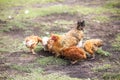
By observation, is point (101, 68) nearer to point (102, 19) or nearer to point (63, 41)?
point (63, 41)

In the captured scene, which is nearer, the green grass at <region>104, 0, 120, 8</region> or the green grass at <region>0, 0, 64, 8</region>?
the green grass at <region>104, 0, 120, 8</region>

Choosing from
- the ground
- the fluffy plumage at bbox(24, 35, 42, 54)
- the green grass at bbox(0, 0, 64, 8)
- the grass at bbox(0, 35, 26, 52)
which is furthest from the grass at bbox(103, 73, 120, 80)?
the green grass at bbox(0, 0, 64, 8)

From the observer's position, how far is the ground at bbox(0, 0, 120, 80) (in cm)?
627

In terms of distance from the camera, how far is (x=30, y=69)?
6.38 meters

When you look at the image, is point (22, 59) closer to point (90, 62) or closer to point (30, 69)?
point (30, 69)

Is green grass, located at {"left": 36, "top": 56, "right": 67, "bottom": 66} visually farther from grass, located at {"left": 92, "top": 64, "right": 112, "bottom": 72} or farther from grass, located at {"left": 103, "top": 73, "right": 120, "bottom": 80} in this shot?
grass, located at {"left": 103, "top": 73, "right": 120, "bottom": 80}

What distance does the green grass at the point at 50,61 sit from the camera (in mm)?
6690

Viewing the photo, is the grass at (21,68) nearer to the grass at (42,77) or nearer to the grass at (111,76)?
the grass at (42,77)

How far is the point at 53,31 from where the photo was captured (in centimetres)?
886

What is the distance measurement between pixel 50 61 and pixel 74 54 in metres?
0.53

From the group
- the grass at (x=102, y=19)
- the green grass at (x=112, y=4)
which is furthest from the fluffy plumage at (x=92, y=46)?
the green grass at (x=112, y=4)

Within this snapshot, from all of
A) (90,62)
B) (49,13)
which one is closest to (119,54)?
(90,62)

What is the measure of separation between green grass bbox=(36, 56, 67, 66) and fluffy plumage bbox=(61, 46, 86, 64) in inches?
6.6

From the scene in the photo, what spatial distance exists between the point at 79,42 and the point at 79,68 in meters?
0.76
